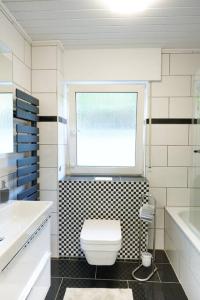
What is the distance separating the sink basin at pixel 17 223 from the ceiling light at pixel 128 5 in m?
1.60

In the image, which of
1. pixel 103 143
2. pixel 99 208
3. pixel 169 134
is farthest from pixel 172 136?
pixel 99 208

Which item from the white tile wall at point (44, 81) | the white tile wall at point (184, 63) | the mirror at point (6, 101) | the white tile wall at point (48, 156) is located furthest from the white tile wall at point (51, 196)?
the white tile wall at point (184, 63)

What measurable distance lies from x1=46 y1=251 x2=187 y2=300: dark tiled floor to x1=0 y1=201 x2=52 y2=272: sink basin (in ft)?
2.48

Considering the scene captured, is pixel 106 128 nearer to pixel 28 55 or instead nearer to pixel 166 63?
pixel 166 63

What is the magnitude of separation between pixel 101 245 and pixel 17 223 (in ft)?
2.77

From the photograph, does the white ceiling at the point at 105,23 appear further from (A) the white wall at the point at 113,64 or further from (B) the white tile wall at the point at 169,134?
(B) the white tile wall at the point at 169,134

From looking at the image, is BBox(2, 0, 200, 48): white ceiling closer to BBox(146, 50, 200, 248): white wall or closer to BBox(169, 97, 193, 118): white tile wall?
BBox(146, 50, 200, 248): white wall

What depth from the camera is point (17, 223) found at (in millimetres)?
1518

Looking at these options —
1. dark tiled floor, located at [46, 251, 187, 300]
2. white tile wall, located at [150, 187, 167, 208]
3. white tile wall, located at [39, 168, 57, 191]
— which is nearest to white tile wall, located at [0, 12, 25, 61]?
white tile wall, located at [39, 168, 57, 191]

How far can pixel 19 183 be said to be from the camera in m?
2.07

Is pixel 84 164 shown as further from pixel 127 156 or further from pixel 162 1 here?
pixel 162 1

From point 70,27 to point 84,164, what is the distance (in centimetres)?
149

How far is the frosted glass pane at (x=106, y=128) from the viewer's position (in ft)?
9.45

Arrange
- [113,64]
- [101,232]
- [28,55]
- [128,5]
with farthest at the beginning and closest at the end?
[113,64] → [28,55] → [101,232] → [128,5]
